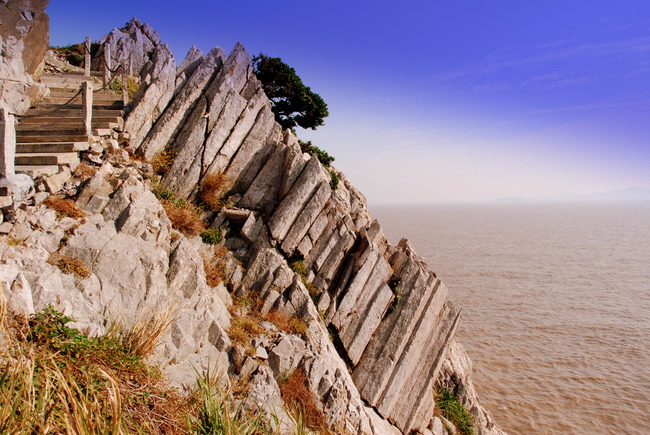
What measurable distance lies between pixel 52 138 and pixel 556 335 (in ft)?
113

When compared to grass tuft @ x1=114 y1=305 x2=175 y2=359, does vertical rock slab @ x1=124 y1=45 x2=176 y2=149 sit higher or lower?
higher

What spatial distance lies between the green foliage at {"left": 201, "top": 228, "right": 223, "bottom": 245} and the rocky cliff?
0.33m

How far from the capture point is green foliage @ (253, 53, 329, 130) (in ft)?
76.7

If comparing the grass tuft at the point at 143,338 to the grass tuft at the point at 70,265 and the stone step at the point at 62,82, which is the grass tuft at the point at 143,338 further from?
the stone step at the point at 62,82

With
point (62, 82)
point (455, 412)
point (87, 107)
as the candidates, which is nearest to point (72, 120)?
point (87, 107)

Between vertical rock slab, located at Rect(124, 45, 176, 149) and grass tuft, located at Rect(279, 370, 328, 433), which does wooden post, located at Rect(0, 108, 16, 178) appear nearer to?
vertical rock slab, located at Rect(124, 45, 176, 149)

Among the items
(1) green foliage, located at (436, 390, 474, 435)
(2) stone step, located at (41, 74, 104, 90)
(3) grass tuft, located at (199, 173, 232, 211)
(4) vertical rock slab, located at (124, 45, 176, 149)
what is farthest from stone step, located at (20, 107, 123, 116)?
(1) green foliage, located at (436, 390, 474, 435)

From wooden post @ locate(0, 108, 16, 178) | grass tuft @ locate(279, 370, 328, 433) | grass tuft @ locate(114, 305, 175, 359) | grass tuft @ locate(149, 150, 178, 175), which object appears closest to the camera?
grass tuft @ locate(114, 305, 175, 359)

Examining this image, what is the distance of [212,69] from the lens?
16.4m

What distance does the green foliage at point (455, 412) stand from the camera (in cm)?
1609

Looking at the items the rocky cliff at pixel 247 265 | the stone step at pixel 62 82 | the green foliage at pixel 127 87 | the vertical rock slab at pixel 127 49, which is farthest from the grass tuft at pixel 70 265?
the vertical rock slab at pixel 127 49

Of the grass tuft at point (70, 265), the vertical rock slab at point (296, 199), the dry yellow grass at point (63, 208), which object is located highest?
the vertical rock slab at point (296, 199)

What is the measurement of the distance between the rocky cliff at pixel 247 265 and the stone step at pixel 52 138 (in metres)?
1.14

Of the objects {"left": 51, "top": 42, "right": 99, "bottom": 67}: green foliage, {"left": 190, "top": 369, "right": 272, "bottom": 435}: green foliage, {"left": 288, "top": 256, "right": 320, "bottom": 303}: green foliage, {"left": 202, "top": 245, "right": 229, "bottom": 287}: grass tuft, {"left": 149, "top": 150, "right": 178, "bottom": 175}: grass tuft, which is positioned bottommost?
{"left": 190, "top": 369, "right": 272, "bottom": 435}: green foliage
